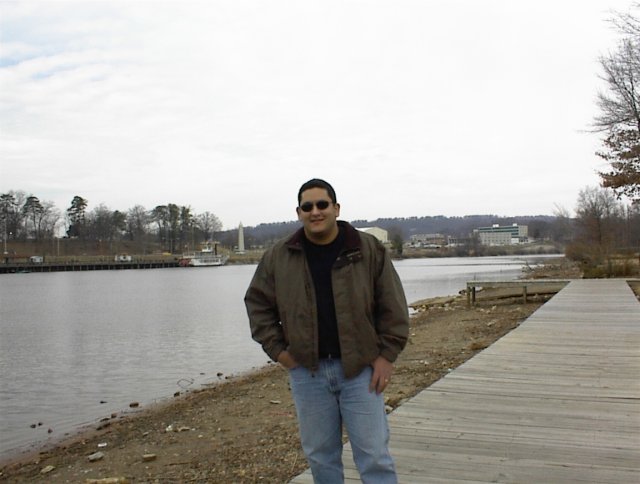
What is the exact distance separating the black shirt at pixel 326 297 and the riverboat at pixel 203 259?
415 feet

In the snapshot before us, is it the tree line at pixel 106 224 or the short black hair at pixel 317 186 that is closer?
the short black hair at pixel 317 186

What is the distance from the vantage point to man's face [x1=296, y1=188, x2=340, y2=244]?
124 inches

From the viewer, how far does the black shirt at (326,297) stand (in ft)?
10.3

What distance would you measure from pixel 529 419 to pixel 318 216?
3669mm

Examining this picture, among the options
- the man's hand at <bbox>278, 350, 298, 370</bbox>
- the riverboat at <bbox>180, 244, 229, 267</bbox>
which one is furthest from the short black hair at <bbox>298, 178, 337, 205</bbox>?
the riverboat at <bbox>180, 244, 229, 267</bbox>

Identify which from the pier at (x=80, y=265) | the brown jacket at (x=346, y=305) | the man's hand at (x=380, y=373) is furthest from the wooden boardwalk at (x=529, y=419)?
the pier at (x=80, y=265)

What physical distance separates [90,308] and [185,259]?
92.3m

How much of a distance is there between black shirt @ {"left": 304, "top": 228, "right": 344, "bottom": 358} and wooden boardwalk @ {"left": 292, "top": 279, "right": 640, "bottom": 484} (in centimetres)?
161

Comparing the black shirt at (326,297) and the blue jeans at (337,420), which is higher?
the black shirt at (326,297)

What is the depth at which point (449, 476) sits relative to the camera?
433cm

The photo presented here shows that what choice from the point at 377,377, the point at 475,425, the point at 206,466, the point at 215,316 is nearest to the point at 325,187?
the point at 377,377

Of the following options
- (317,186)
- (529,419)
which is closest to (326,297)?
(317,186)

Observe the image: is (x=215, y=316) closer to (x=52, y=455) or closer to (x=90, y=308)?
(x=90, y=308)

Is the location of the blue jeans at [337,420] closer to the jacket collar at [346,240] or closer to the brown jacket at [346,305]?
the brown jacket at [346,305]
